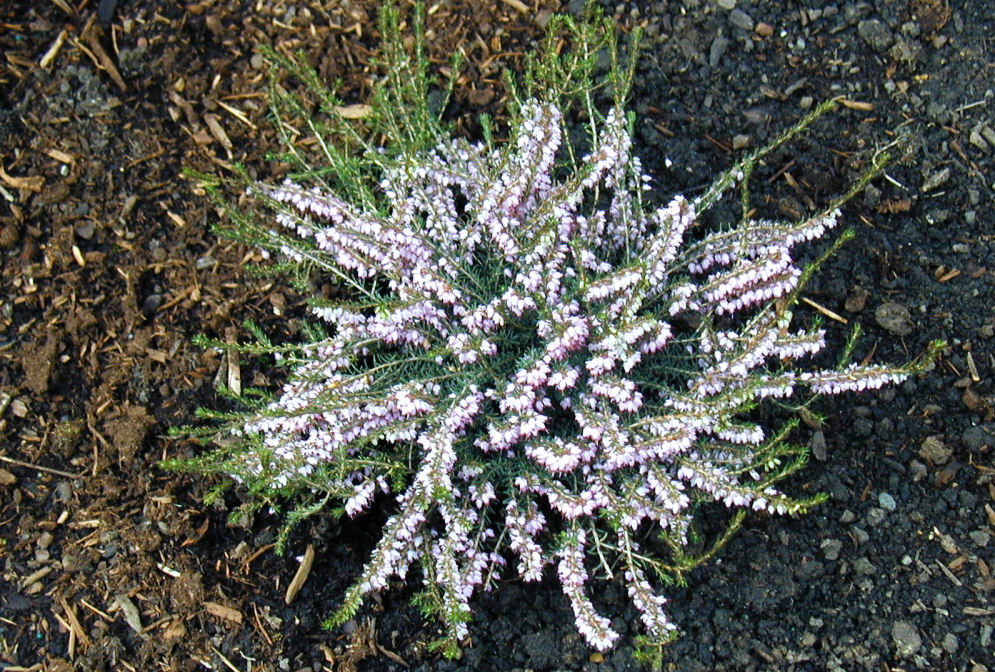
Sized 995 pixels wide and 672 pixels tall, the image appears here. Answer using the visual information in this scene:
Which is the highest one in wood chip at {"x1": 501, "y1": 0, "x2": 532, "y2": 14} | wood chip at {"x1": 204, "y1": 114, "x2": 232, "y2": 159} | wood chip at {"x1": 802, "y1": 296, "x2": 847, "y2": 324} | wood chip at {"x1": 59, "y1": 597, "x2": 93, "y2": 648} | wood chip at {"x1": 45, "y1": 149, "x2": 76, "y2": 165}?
wood chip at {"x1": 501, "y1": 0, "x2": 532, "y2": 14}

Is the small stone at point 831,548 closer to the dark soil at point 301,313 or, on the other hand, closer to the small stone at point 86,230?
the dark soil at point 301,313

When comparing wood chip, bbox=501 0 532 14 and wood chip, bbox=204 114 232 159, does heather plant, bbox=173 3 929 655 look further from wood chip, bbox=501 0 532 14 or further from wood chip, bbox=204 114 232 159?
wood chip, bbox=501 0 532 14

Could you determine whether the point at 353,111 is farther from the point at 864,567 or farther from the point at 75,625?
the point at 864,567

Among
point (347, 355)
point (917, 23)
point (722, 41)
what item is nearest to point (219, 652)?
point (347, 355)

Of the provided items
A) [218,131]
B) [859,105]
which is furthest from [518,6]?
[859,105]

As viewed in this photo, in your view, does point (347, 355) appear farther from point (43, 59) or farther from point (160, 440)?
point (43, 59)

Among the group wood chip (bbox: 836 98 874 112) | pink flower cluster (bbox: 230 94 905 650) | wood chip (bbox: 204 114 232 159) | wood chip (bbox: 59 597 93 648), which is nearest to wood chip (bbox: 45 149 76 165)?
wood chip (bbox: 204 114 232 159)
